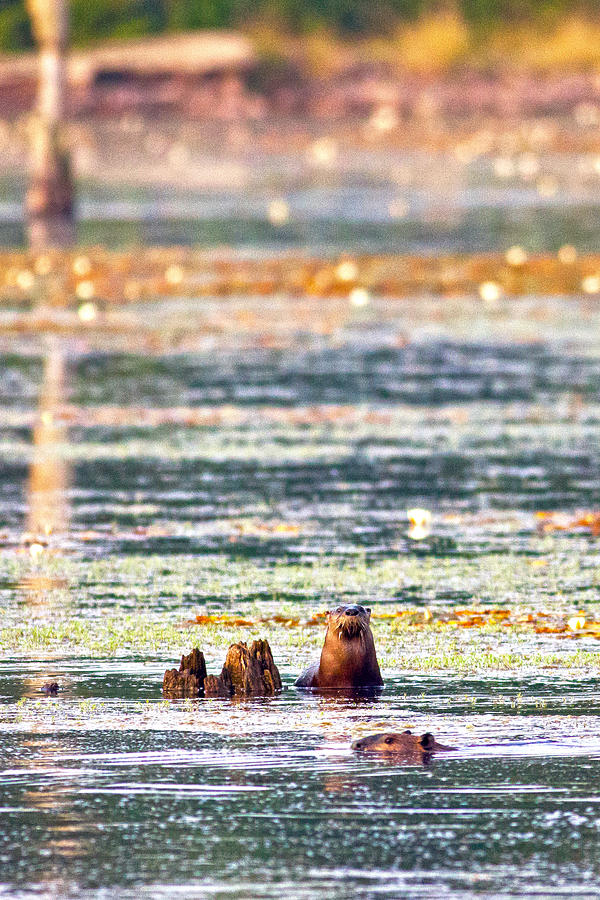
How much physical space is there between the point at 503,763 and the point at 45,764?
5.33 ft

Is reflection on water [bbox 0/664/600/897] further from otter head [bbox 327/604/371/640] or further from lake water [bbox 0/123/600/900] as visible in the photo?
otter head [bbox 327/604/371/640]

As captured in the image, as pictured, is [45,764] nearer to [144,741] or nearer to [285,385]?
[144,741]

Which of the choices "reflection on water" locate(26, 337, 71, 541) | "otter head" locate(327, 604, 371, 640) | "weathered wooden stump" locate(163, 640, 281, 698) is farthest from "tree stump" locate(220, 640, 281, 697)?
"reflection on water" locate(26, 337, 71, 541)

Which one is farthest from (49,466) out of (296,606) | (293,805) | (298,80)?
(298,80)

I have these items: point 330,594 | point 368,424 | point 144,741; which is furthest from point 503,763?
point 368,424

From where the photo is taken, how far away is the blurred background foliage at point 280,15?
62.5 meters

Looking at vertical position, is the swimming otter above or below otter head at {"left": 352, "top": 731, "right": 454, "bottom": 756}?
above

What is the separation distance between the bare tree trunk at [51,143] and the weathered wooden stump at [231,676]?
2403cm

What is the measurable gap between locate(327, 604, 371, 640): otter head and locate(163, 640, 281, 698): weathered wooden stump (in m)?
0.29

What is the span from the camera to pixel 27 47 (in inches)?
2456

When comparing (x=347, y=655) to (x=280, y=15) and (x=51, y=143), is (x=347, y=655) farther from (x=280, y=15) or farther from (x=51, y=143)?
(x=280, y=15)

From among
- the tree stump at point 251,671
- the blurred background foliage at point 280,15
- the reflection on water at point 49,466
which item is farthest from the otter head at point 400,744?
the blurred background foliage at point 280,15

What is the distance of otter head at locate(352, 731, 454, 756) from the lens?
9.31 metres

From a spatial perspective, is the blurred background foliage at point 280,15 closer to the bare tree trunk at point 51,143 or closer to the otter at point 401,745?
the bare tree trunk at point 51,143
